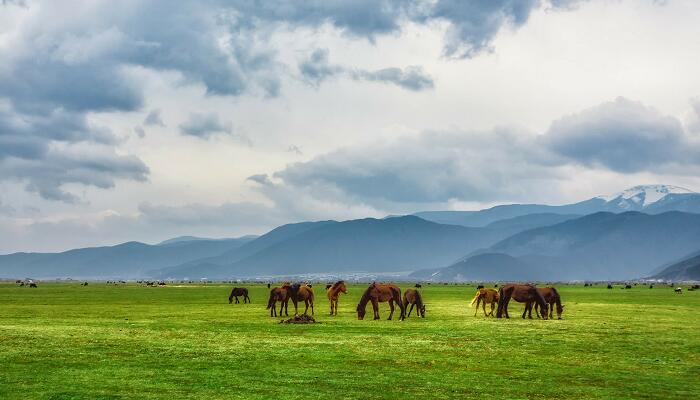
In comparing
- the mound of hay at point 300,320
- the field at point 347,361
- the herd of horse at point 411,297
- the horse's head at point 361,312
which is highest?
the herd of horse at point 411,297

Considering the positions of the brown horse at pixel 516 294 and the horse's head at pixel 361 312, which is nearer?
the horse's head at pixel 361 312

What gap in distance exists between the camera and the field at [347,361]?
1756cm

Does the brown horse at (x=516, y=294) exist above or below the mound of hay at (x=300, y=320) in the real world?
above

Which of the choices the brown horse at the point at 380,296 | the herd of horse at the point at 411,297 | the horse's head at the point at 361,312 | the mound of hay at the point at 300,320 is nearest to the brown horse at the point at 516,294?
the herd of horse at the point at 411,297

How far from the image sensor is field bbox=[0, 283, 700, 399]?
17.6m

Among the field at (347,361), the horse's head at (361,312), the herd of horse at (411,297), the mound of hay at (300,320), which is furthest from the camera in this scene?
the herd of horse at (411,297)

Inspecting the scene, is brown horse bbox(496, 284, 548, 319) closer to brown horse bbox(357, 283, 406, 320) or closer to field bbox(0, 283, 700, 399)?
field bbox(0, 283, 700, 399)

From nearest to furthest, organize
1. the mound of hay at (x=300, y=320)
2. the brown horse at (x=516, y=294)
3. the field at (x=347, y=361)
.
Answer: the field at (x=347, y=361) → the mound of hay at (x=300, y=320) → the brown horse at (x=516, y=294)

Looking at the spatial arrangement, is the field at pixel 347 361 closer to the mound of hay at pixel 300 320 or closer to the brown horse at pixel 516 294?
the mound of hay at pixel 300 320

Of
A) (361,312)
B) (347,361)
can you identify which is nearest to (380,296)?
(361,312)

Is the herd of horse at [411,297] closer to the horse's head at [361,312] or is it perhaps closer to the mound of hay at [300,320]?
the horse's head at [361,312]

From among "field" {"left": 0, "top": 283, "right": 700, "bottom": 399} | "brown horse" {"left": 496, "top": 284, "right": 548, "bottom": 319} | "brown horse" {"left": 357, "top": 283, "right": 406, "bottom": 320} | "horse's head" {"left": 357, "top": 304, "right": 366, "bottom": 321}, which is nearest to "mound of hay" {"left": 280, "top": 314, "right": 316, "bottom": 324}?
"field" {"left": 0, "top": 283, "right": 700, "bottom": 399}

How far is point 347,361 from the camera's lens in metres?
22.5

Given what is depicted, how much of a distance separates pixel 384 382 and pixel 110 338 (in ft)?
52.4
